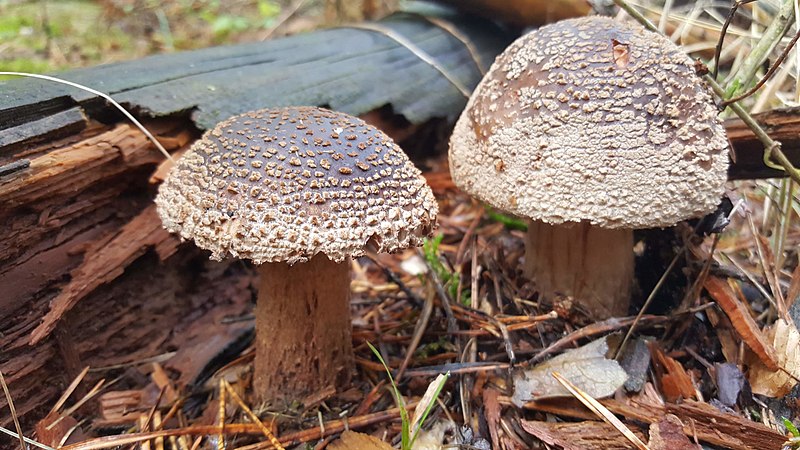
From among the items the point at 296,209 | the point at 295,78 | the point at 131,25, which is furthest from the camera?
Result: the point at 131,25

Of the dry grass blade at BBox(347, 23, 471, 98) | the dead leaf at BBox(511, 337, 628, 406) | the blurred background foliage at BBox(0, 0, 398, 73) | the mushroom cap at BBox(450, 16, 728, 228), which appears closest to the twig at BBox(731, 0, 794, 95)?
the mushroom cap at BBox(450, 16, 728, 228)

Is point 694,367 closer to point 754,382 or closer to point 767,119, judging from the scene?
point 754,382

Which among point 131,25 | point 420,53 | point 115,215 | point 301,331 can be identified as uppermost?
point 420,53

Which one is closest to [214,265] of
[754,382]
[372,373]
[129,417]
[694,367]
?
[129,417]

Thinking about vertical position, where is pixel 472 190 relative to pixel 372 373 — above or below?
above

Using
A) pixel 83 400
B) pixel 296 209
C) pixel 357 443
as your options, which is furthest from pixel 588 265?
pixel 83 400

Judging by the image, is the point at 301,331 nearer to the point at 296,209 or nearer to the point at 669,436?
the point at 296,209
